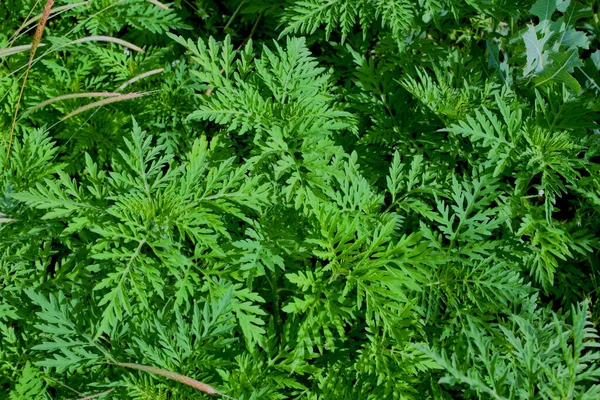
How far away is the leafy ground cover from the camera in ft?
7.68

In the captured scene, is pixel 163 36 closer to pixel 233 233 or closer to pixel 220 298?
pixel 233 233

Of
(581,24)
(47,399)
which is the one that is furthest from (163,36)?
(581,24)

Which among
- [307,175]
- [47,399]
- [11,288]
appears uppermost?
[307,175]

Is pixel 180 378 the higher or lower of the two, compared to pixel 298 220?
lower

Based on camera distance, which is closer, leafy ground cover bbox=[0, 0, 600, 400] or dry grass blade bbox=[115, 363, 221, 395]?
dry grass blade bbox=[115, 363, 221, 395]

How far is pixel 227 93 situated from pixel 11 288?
115cm

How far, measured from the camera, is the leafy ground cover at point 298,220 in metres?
2.34

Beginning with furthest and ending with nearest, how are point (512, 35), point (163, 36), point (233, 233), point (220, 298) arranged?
point (163, 36)
point (512, 35)
point (233, 233)
point (220, 298)

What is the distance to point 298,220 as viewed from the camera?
2631 millimetres

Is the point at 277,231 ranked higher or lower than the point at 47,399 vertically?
higher

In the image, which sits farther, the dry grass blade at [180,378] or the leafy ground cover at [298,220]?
the leafy ground cover at [298,220]

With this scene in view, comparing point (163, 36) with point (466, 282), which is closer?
point (466, 282)

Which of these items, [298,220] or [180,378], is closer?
[180,378]

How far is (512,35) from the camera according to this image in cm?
341
